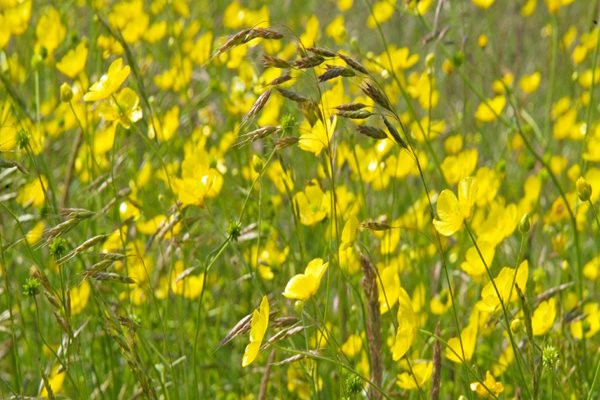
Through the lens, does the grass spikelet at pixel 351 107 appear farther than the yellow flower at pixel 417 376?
No

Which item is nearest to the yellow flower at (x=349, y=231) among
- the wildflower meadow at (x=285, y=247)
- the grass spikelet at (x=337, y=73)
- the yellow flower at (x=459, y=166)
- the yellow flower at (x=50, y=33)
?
the wildflower meadow at (x=285, y=247)

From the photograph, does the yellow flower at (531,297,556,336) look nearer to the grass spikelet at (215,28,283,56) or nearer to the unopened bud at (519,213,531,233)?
the unopened bud at (519,213,531,233)

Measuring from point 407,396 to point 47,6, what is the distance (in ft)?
10.4

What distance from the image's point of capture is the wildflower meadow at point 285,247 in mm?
1705

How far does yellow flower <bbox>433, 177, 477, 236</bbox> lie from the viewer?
5.38ft

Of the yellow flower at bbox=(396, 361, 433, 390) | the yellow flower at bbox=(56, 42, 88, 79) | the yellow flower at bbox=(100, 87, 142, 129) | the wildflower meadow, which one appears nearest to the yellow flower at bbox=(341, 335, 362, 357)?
the wildflower meadow

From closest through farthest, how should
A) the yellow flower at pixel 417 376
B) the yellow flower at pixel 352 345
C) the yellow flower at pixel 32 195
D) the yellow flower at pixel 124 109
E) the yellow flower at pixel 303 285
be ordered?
the yellow flower at pixel 303 285
the yellow flower at pixel 417 376
the yellow flower at pixel 124 109
the yellow flower at pixel 352 345
the yellow flower at pixel 32 195

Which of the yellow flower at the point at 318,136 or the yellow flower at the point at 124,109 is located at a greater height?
the yellow flower at the point at 124,109

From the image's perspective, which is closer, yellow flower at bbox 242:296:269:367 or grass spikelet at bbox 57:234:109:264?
yellow flower at bbox 242:296:269:367

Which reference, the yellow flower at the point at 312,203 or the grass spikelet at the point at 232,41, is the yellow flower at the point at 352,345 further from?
the grass spikelet at the point at 232,41

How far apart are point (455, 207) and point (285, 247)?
1106 millimetres

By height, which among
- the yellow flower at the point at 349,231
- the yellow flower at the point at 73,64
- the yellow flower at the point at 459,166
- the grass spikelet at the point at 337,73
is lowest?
the yellow flower at the point at 459,166

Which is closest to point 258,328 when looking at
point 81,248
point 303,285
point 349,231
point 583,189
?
point 303,285

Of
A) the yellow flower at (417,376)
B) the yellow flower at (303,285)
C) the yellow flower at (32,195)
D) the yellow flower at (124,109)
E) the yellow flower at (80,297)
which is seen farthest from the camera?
the yellow flower at (32,195)
